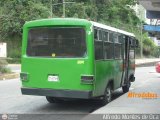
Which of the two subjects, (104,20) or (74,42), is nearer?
(74,42)

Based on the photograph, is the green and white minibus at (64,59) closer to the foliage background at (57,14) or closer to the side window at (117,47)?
the side window at (117,47)

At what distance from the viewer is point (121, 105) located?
43.4ft

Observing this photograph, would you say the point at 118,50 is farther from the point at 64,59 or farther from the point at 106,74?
the point at 64,59

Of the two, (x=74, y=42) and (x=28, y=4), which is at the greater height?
(x=28, y=4)

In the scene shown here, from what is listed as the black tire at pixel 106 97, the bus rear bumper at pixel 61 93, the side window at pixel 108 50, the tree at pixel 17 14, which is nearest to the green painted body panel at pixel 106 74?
the side window at pixel 108 50

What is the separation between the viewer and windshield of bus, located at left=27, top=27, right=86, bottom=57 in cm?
1279

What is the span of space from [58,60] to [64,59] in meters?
0.18

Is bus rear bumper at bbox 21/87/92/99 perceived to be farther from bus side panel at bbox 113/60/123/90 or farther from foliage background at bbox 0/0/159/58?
foliage background at bbox 0/0/159/58

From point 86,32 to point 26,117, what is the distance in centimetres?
296

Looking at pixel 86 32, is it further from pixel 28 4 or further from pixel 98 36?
pixel 28 4

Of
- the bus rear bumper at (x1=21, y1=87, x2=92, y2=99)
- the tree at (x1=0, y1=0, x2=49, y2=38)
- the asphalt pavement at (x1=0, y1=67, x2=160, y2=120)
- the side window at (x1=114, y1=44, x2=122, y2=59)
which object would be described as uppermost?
the tree at (x1=0, y1=0, x2=49, y2=38)

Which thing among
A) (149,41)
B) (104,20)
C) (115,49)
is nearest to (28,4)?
(104,20)

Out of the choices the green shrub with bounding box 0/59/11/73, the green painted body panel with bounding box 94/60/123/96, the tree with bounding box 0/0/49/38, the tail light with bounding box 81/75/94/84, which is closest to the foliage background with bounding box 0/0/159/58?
the tree with bounding box 0/0/49/38

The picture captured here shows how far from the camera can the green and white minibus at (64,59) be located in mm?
12562
